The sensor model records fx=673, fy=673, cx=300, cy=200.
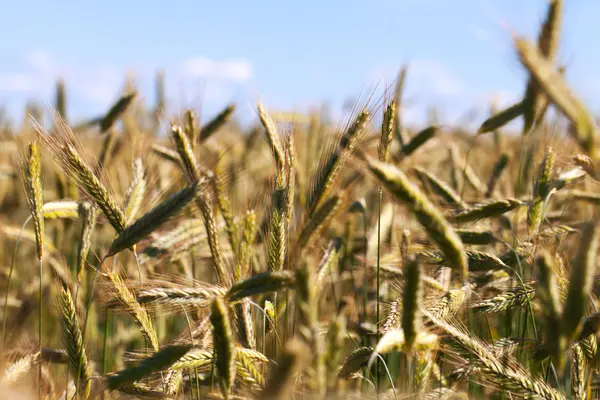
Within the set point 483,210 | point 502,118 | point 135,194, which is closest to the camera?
point 483,210

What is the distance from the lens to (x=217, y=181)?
6.61 feet

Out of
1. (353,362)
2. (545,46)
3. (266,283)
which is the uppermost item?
(545,46)

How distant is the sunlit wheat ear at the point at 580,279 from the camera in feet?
3.99

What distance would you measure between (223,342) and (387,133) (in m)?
0.80

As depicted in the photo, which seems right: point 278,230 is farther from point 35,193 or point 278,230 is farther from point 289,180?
point 35,193

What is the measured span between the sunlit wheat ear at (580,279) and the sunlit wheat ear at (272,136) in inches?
39.8

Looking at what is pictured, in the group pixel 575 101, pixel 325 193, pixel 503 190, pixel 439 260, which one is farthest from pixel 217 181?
pixel 503 190

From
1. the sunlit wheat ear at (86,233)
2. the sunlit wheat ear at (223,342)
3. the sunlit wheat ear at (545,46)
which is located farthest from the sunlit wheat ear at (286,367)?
the sunlit wheat ear at (545,46)

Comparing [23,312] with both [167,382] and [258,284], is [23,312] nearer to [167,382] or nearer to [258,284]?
[167,382]

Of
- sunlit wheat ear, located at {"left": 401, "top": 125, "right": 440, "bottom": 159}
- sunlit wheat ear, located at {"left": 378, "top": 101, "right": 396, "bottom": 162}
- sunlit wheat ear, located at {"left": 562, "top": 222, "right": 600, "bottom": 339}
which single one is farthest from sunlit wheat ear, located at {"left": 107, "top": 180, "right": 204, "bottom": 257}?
sunlit wheat ear, located at {"left": 401, "top": 125, "right": 440, "bottom": 159}

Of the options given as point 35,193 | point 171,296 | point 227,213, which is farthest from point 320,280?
point 35,193

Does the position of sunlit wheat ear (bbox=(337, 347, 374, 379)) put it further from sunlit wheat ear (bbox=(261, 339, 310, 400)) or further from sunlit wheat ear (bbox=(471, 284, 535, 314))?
sunlit wheat ear (bbox=(261, 339, 310, 400))

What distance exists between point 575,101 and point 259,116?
1389 mm

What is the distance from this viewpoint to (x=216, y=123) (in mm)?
3412
